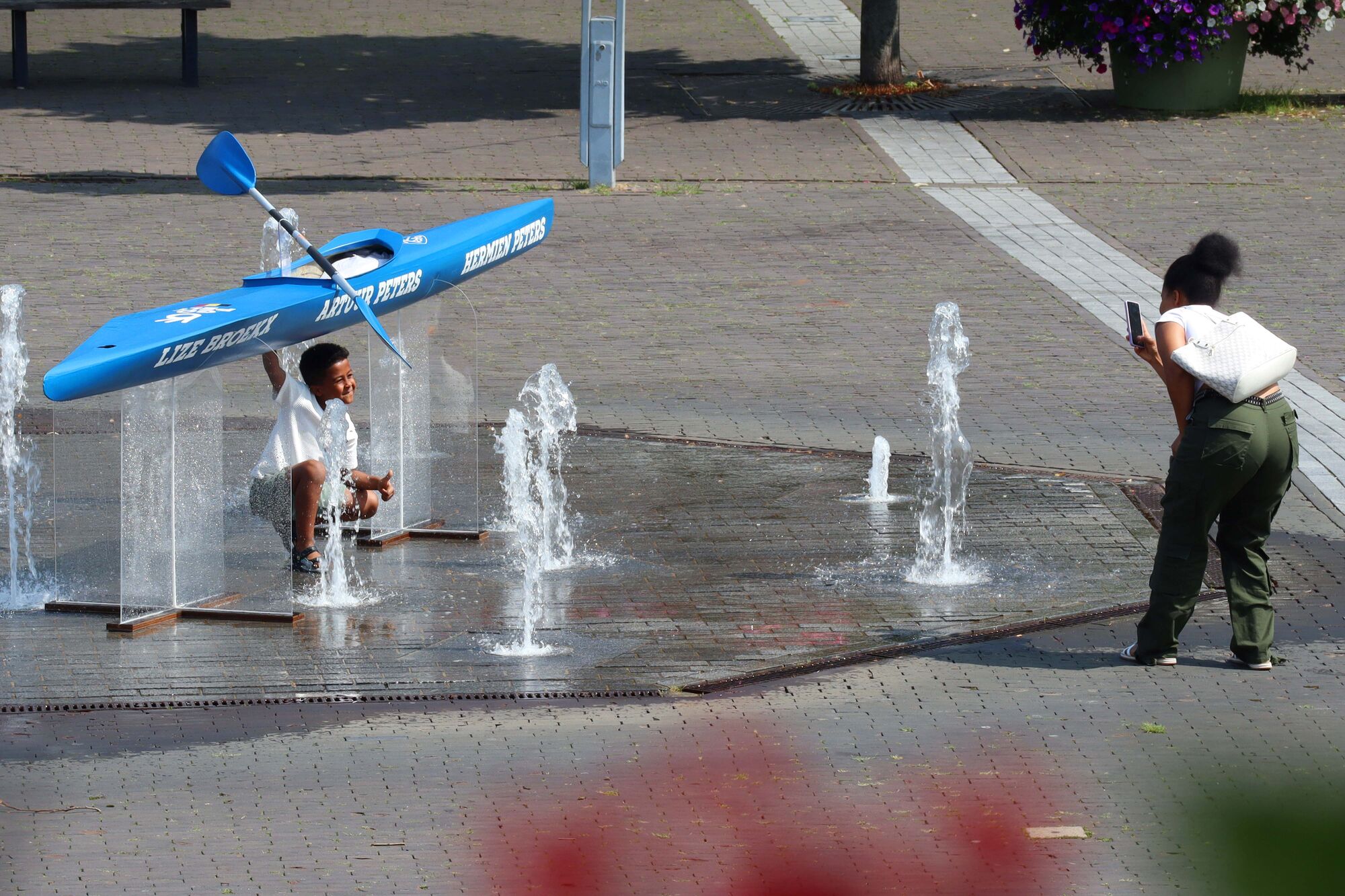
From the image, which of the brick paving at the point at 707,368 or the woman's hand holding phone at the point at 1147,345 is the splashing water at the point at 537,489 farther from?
the woman's hand holding phone at the point at 1147,345

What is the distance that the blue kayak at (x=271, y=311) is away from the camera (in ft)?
21.6

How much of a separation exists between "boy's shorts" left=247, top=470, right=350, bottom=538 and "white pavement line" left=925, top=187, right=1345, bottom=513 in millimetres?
4839

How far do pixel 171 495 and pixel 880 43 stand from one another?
1458 centimetres

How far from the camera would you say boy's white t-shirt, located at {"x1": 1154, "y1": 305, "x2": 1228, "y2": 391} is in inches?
238

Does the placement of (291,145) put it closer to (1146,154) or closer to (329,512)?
(1146,154)

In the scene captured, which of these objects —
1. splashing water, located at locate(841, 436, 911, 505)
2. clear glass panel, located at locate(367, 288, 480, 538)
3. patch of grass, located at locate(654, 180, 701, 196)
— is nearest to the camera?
clear glass panel, located at locate(367, 288, 480, 538)

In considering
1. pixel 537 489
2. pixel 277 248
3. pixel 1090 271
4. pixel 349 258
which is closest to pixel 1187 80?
pixel 1090 271

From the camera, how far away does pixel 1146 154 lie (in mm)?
17703

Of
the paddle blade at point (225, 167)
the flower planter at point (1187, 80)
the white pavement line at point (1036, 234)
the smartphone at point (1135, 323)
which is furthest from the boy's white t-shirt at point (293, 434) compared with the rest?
the flower planter at point (1187, 80)

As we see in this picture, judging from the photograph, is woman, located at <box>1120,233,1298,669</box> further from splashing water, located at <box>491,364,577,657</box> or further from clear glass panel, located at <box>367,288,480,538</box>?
clear glass panel, located at <box>367,288,480,538</box>

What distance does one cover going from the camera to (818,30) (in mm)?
23609

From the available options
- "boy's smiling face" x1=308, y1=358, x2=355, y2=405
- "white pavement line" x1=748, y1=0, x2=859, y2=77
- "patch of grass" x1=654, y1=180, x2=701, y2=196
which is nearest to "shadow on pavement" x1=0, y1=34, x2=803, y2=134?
"white pavement line" x1=748, y1=0, x2=859, y2=77

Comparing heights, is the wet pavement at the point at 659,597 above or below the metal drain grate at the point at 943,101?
below

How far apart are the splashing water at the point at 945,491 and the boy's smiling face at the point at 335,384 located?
8.18 ft
